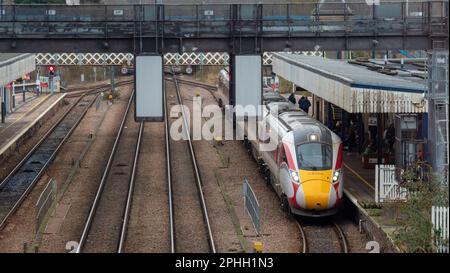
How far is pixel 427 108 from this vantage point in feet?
79.4

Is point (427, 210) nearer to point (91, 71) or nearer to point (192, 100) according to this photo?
point (192, 100)

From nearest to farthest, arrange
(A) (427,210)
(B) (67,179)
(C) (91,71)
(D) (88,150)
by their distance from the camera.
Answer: (A) (427,210), (B) (67,179), (D) (88,150), (C) (91,71)

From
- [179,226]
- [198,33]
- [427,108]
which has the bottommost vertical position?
[179,226]

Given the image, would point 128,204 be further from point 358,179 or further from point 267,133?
point 358,179

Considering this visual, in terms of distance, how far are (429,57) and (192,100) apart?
32.3m

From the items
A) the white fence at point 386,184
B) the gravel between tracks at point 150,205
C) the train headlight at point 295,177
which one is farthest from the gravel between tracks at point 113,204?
the white fence at point 386,184

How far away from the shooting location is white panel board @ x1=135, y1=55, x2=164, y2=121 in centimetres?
2578

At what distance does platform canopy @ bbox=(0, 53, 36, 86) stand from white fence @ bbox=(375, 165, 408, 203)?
52.1 feet

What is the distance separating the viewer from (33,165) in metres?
33.3

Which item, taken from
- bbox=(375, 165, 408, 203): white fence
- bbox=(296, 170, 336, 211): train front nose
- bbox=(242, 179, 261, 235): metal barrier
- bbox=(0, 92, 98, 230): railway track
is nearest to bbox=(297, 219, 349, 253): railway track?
bbox=(296, 170, 336, 211): train front nose

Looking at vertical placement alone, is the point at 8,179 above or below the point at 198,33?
below

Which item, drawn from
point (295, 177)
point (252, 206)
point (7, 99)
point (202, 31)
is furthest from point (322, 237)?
point (7, 99)

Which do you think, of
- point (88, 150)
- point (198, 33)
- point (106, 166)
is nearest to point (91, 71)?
point (88, 150)

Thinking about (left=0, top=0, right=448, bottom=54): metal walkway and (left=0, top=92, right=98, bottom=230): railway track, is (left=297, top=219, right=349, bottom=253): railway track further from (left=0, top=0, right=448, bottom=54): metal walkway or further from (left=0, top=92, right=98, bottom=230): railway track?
(left=0, top=92, right=98, bottom=230): railway track
